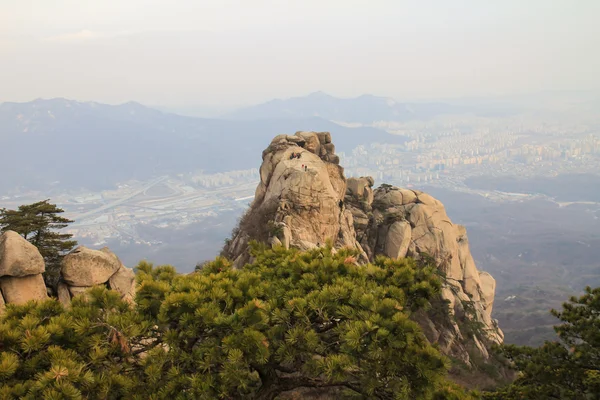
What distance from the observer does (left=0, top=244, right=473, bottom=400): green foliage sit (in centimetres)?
559

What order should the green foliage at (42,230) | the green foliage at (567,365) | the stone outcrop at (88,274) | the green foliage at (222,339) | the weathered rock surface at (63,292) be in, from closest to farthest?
the green foliage at (222,339), the green foliage at (567,365), the weathered rock surface at (63,292), the stone outcrop at (88,274), the green foliage at (42,230)

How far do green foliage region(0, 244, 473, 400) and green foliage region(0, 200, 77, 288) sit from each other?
20.9ft

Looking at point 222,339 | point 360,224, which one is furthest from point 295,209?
point 222,339

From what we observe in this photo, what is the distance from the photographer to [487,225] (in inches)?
5689

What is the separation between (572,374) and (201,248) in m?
117

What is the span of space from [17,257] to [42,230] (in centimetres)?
244

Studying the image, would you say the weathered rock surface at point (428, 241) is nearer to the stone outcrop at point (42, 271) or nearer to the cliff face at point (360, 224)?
the cliff face at point (360, 224)

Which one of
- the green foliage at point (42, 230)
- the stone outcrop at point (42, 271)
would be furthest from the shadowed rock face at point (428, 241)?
the green foliage at point (42, 230)

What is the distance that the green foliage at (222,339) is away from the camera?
559 cm

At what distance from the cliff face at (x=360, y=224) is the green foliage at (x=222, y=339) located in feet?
42.8

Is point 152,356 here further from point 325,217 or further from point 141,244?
point 141,244

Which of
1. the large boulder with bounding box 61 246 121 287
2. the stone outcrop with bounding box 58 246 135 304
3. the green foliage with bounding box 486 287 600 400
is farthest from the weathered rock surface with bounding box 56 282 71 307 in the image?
the green foliage with bounding box 486 287 600 400

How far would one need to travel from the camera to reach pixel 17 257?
33.2 ft

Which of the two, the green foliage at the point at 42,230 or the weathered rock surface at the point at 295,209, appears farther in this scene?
the weathered rock surface at the point at 295,209
